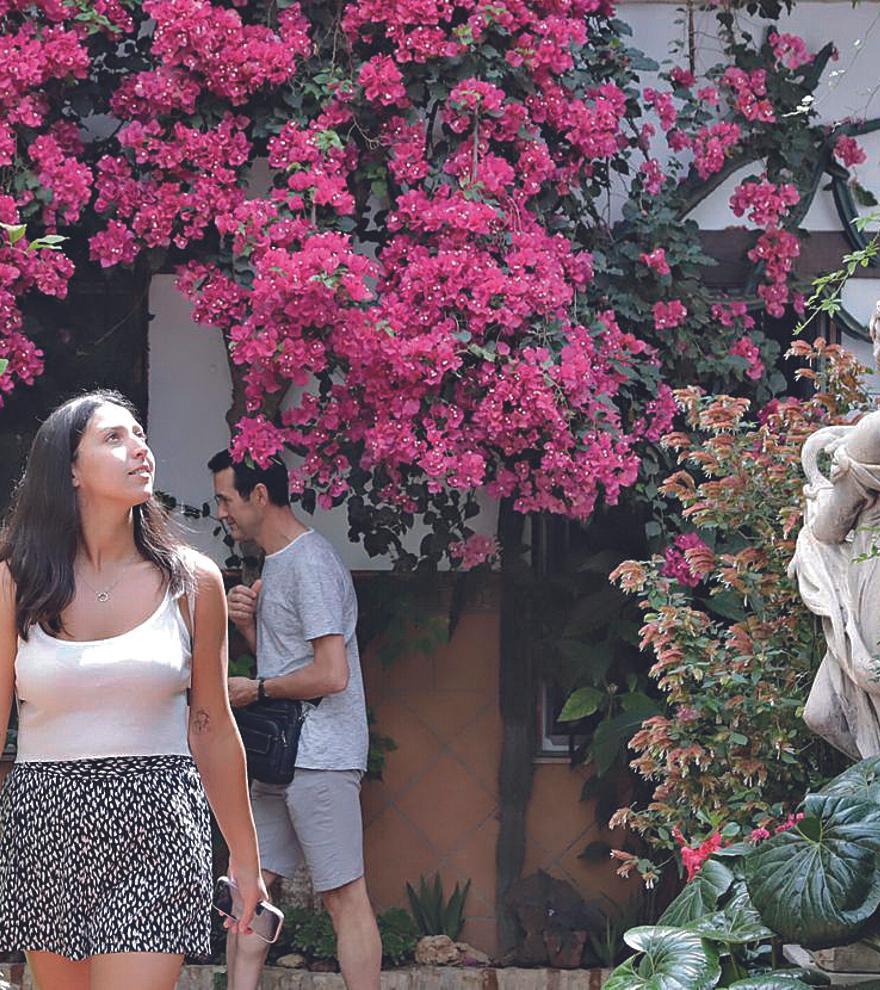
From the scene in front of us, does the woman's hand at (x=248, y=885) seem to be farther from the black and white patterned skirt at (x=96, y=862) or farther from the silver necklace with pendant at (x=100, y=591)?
the silver necklace with pendant at (x=100, y=591)

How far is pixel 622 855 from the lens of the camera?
5590mm

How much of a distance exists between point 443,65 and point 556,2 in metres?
0.42

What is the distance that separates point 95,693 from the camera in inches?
155

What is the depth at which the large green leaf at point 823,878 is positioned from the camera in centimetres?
404

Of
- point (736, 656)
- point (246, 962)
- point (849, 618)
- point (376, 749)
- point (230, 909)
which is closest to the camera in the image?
point (230, 909)

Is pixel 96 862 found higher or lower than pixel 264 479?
lower

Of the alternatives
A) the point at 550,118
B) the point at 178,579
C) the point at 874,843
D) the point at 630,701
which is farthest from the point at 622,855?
the point at 550,118

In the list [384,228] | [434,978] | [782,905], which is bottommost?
[434,978]

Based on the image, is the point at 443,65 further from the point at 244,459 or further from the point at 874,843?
the point at 874,843

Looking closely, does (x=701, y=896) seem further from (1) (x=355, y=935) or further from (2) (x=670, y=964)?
(1) (x=355, y=935)

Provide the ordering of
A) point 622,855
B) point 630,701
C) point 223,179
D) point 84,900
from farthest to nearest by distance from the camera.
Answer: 1. point 630,701
2. point 223,179
3. point 622,855
4. point 84,900

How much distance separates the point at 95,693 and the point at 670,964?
4.89 feet

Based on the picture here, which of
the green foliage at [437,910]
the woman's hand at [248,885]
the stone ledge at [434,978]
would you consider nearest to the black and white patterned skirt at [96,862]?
the woman's hand at [248,885]

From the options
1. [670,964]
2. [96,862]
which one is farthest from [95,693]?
[670,964]
